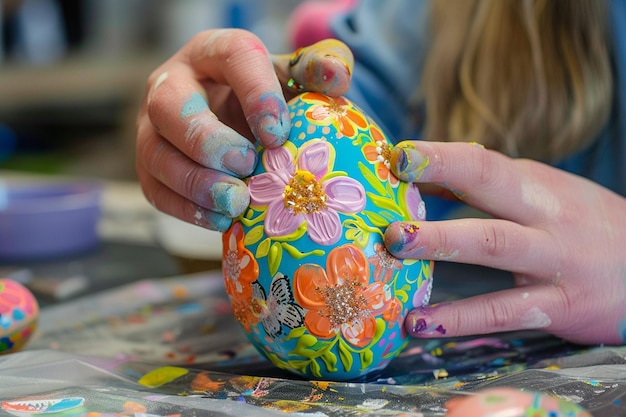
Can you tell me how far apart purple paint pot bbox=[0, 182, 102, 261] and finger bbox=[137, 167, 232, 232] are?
41cm

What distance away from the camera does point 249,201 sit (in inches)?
24.9

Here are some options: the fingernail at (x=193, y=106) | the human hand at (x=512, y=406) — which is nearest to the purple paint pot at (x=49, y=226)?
the fingernail at (x=193, y=106)

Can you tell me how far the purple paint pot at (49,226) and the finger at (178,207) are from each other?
1.34 ft

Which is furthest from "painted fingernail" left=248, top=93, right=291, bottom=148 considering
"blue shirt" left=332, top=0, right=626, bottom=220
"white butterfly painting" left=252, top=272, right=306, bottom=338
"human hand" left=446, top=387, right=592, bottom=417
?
"blue shirt" left=332, top=0, right=626, bottom=220

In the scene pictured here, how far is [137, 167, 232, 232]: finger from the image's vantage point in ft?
2.15

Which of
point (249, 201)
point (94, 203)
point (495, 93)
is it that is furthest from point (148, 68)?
point (249, 201)

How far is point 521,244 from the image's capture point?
64 cm

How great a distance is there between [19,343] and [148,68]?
2546 mm

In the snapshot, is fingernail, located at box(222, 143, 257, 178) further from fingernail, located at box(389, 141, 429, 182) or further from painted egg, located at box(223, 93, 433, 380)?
fingernail, located at box(389, 141, 429, 182)

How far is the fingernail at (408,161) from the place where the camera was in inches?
24.4

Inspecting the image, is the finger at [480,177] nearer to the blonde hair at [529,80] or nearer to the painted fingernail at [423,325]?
the painted fingernail at [423,325]

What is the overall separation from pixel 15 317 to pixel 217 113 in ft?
0.95

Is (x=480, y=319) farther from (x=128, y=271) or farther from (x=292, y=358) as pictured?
(x=128, y=271)

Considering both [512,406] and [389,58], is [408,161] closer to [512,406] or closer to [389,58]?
[512,406]
